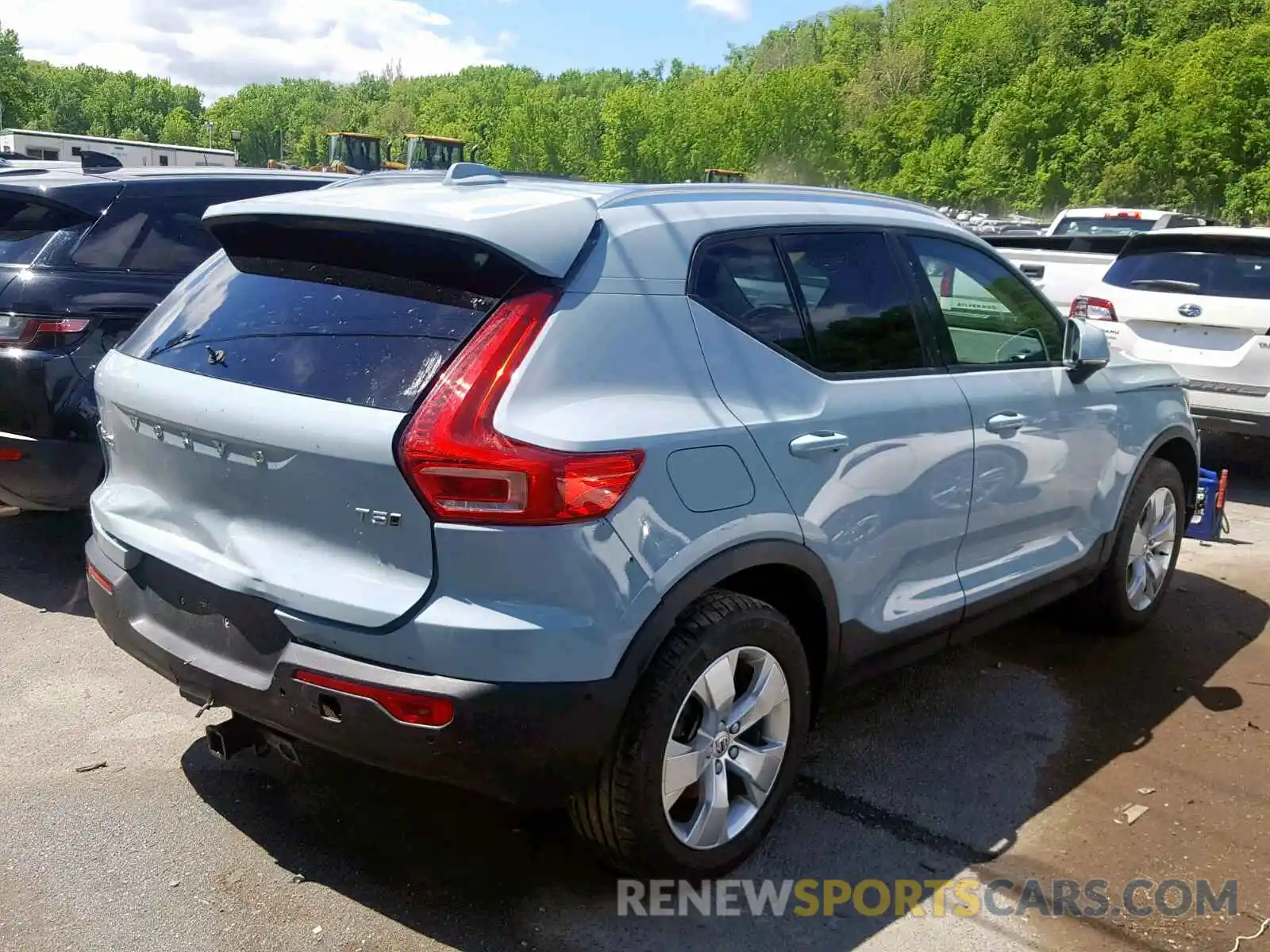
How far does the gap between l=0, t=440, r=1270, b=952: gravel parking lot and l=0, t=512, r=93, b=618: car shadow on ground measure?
0.23 meters

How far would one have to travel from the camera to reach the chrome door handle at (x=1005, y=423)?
3781mm

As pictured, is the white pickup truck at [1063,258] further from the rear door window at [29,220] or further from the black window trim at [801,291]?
the rear door window at [29,220]

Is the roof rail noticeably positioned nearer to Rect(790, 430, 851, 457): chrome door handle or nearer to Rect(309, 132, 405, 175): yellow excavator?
Rect(790, 430, 851, 457): chrome door handle

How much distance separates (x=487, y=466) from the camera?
2461 millimetres

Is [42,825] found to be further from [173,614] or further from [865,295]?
[865,295]

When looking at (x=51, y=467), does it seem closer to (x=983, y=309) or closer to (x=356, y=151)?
(x=983, y=309)

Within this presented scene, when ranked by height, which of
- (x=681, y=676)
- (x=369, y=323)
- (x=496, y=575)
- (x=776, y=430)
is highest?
(x=369, y=323)

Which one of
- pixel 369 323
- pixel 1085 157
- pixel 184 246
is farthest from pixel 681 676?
pixel 1085 157

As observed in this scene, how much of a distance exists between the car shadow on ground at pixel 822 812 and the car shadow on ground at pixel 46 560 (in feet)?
5.95

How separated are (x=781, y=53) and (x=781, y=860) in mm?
138447

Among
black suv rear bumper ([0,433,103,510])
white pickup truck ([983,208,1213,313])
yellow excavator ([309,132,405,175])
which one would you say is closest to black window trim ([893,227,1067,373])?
white pickup truck ([983,208,1213,313])

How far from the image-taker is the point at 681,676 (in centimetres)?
273

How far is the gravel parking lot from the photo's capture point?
2875 millimetres

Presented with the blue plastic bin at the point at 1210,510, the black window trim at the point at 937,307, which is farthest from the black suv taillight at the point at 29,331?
the blue plastic bin at the point at 1210,510
